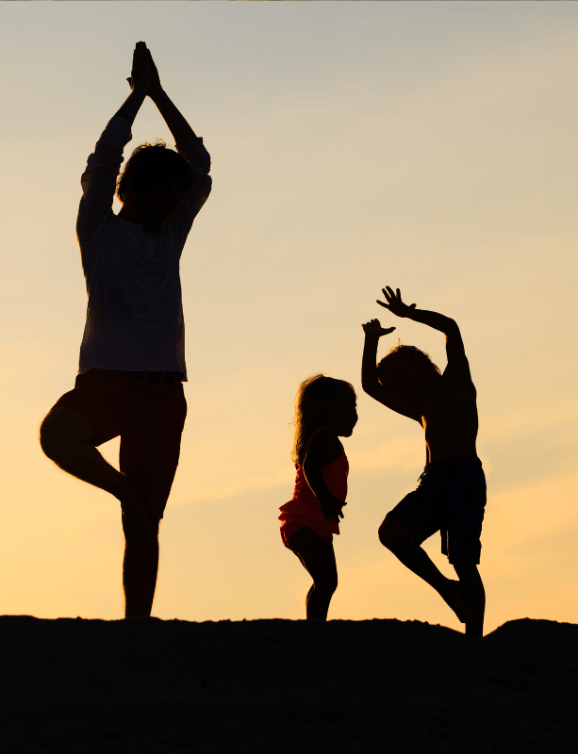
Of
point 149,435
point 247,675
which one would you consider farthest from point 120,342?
point 247,675

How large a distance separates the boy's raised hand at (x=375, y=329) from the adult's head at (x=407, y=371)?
141mm

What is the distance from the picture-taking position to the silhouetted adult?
4.09 meters

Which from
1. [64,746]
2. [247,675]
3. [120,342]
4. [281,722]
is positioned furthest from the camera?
[120,342]

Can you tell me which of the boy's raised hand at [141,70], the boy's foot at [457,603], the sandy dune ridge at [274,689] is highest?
the boy's raised hand at [141,70]

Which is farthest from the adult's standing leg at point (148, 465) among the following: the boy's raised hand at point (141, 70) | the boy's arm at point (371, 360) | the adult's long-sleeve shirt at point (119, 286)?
the boy's arm at point (371, 360)

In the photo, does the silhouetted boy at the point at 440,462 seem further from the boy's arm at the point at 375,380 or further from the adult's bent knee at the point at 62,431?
the adult's bent knee at the point at 62,431

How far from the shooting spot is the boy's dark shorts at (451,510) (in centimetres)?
554

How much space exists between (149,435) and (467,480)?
2.19 m

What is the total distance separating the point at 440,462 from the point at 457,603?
0.94m

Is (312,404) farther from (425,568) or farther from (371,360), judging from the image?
(425,568)

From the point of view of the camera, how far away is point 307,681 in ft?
11.2

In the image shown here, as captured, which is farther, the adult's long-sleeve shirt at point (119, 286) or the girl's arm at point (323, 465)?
the girl's arm at point (323, 465)

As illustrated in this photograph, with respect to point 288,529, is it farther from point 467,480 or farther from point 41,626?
point 41,626

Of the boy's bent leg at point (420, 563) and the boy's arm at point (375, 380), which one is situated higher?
the boy's arm at point (375, 380)
